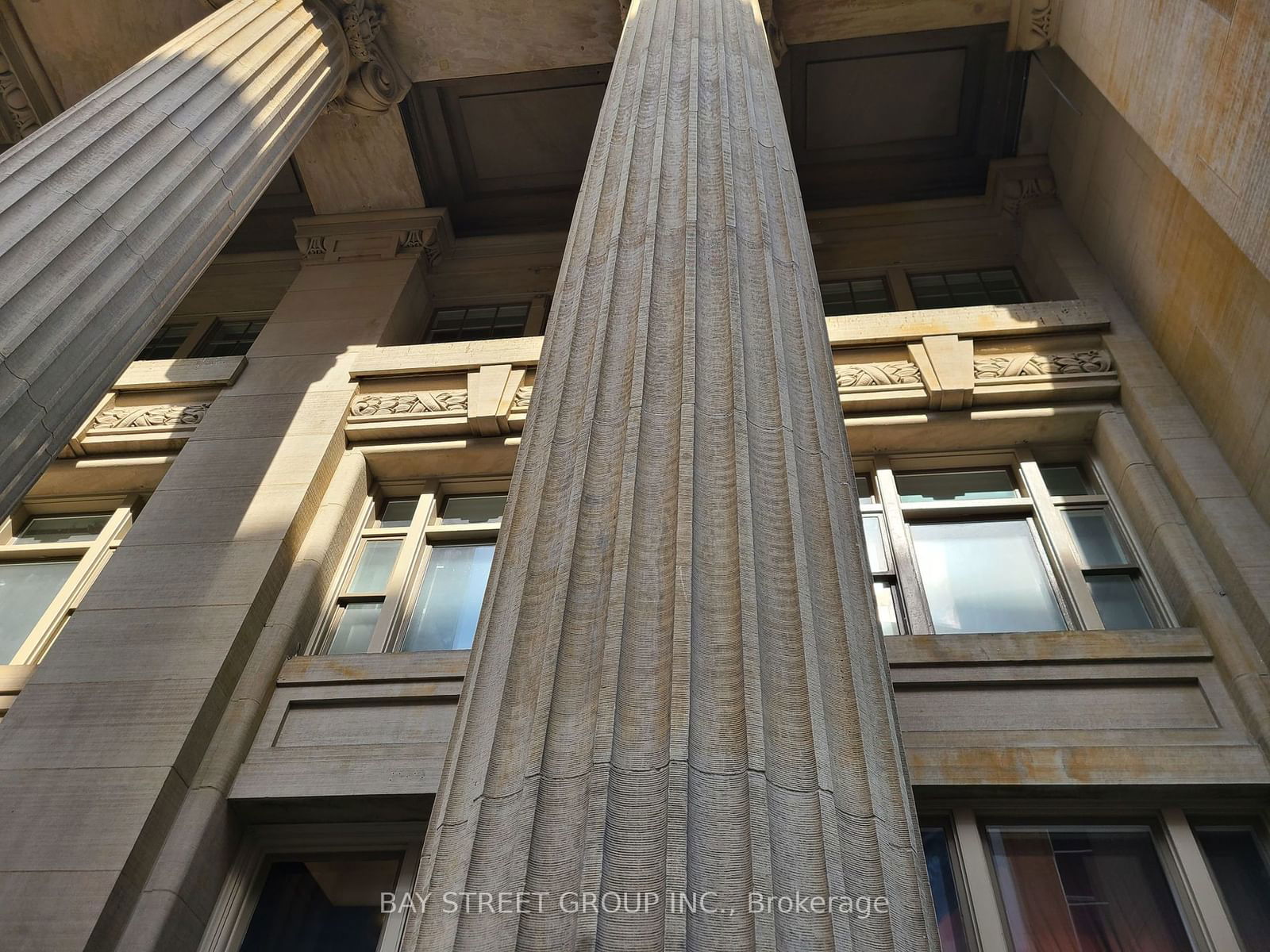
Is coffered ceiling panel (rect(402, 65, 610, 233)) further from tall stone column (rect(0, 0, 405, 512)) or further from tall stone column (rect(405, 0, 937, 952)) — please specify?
tall stone column (rect(405, 0, 937, 952))

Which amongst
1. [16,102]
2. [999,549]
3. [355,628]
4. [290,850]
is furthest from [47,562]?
[999,549]

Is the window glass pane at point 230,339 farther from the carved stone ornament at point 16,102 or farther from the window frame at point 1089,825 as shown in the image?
the window frame at point 1089,825

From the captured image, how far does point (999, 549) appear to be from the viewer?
9062mm

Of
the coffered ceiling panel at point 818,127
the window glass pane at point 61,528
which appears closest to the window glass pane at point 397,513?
the window glass pane at point 61,528

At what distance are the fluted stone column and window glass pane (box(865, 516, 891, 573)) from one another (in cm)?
630

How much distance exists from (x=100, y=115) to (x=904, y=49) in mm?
11574

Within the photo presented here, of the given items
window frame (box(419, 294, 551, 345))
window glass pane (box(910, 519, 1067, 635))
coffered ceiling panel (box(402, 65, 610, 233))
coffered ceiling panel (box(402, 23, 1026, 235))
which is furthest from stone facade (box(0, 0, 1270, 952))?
coffered ceiling panel (box(402, 65, 610, 233))

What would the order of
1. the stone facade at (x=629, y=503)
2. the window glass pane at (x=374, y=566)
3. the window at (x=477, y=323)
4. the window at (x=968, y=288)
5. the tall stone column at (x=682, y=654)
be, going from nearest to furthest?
the tall stone column at (x=682, y=654) < the stone facade at (x=629, y=503) < the window glass pane at (x=374, y=566) < the window at (x=968, y=288) < the window at (x=477, y=323)

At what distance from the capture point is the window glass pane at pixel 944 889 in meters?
6.23

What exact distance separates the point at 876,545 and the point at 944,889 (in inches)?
132

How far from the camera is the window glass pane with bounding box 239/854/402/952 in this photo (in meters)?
6.71

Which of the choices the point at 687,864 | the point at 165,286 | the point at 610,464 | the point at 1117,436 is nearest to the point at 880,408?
the point at 1117,436

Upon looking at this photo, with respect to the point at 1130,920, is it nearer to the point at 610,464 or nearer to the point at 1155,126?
the point at 610,464

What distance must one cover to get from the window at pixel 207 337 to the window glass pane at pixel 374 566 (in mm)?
5588
